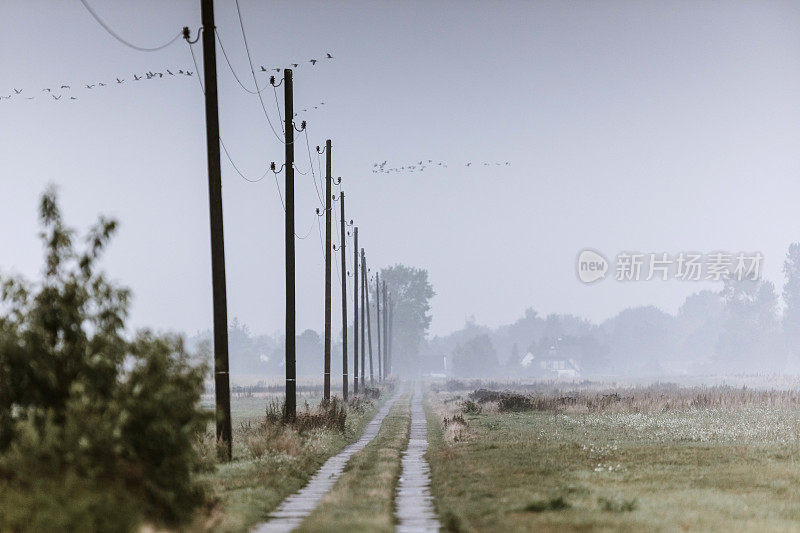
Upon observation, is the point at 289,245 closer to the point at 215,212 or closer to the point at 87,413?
the point at 215,212

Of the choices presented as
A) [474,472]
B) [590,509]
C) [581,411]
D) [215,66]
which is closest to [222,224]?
[215,66]

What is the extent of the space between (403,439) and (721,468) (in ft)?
42.0

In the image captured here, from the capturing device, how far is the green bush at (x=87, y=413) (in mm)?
10086

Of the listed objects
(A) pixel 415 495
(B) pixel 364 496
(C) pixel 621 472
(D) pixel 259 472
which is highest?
(D) pixel 259 472

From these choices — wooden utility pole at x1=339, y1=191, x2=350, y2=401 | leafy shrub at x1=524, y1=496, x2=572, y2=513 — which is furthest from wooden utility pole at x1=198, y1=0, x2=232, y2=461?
wooden utility pole at x1=339, y1=191, x2=350, y2=401

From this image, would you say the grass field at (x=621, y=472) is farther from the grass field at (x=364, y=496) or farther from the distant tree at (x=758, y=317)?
the distant tree at (x=758, y=317)

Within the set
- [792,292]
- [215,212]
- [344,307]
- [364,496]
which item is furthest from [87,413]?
[792,292]

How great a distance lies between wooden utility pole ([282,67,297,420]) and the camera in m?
32.2

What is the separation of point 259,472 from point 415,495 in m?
3.46

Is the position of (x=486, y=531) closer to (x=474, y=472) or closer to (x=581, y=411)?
(x=474, y=472)

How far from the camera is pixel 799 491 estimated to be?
19.1m

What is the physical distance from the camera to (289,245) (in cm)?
3278

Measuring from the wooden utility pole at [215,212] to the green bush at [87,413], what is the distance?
28.3 feet

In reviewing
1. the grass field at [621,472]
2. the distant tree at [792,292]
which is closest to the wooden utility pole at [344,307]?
the grass field at [621,472]
